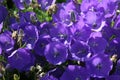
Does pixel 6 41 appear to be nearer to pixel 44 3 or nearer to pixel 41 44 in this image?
pixel 41 44

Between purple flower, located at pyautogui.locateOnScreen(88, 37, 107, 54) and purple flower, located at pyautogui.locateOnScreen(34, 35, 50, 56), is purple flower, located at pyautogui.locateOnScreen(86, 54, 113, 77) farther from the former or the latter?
purple flower, located at pyautogui.locateOnScreen(34, 35, 50, 56)

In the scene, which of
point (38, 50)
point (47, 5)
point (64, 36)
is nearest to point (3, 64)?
point (38, 50)

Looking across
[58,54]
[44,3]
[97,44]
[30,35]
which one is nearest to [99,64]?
[97,44]

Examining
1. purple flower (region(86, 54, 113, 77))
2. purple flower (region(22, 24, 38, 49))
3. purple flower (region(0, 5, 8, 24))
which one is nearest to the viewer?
purple flower (region(86, 54, 113, 77))

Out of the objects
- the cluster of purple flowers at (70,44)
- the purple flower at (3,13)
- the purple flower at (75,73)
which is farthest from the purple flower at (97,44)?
the purple flower at (3,13)

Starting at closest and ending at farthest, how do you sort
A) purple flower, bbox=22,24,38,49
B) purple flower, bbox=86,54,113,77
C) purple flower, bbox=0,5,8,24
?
purple flower, bbox=86,54,113,77, purple flower, bbox=22,24,38,49, purple flower, bbox=0,5,8,24

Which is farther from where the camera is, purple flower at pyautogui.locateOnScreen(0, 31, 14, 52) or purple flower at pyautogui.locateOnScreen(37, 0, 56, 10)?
purple flower at pyautogui.locateOnScreen(37, 0, 56, 10)

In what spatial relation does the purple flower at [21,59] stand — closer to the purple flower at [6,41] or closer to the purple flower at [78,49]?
the purple flower at [6,41]

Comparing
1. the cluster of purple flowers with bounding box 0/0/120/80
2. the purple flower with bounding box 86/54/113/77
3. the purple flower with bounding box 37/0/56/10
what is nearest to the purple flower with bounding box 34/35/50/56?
the cluster of purple flowers with bounding box 0/0/120/80
